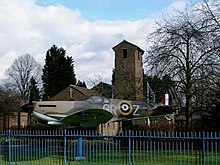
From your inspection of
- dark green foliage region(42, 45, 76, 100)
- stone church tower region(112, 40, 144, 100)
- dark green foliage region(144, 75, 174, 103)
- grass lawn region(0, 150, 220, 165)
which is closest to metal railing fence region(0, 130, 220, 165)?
grass lawn region(0, 150, 220, 165)

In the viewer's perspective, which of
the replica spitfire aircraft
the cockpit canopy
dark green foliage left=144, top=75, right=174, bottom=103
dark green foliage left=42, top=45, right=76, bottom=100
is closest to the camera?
the replica spitfire aircraft

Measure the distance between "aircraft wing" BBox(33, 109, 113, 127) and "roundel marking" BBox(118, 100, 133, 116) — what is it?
138 centimetres

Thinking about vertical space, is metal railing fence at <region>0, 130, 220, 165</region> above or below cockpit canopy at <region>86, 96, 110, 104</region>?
below

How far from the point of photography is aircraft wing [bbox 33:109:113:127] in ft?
79.0

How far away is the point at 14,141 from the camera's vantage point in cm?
1877

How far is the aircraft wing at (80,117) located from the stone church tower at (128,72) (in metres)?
9.84

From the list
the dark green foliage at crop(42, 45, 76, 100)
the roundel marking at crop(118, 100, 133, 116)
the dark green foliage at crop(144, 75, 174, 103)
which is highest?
the dark green foliage at crop(42, 45, 76, 100)

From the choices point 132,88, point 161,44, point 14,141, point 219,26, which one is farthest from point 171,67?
point 14,141

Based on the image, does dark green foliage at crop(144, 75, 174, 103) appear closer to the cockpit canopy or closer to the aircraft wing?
the cockpit canopy

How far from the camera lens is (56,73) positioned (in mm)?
66688

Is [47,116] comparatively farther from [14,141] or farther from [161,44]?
[161,44]

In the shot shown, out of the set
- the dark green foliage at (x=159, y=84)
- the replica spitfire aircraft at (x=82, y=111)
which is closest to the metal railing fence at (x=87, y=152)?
the replica spitfire aircraft at (x=82, y=111)

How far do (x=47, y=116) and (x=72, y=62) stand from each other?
44.7m

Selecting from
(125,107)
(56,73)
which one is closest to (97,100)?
(125,107)
